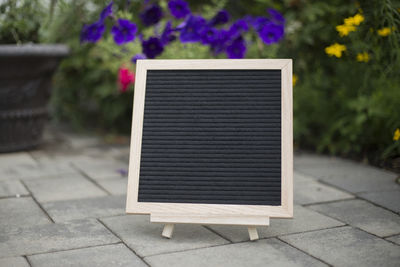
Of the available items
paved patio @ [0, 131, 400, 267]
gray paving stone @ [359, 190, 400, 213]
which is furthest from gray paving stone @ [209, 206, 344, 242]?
gray paving stone @ [359, 190, 400, 213]

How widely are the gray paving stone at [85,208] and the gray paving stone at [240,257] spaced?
2.14 feet

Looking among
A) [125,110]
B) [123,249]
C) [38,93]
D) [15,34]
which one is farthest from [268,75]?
[125,110]

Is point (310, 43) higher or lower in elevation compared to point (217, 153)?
higher

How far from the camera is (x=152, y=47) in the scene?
3023 mm

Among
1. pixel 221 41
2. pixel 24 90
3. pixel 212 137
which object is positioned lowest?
pixel 212 137

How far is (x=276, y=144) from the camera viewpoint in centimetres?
201

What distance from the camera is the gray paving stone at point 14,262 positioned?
71.3 inches

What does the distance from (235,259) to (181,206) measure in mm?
294

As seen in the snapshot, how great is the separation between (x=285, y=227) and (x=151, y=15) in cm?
160

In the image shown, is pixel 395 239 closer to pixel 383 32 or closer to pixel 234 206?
pixel 234 206

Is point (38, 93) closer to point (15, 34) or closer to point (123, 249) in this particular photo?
point (15, 34)

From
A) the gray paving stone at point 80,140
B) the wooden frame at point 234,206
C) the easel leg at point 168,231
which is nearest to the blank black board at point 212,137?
the wooden frame at point 234,206

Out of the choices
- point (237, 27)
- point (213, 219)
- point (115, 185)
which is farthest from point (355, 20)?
point (115, 185)

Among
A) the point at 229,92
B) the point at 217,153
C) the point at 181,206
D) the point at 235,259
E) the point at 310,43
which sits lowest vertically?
the point at 235,259
